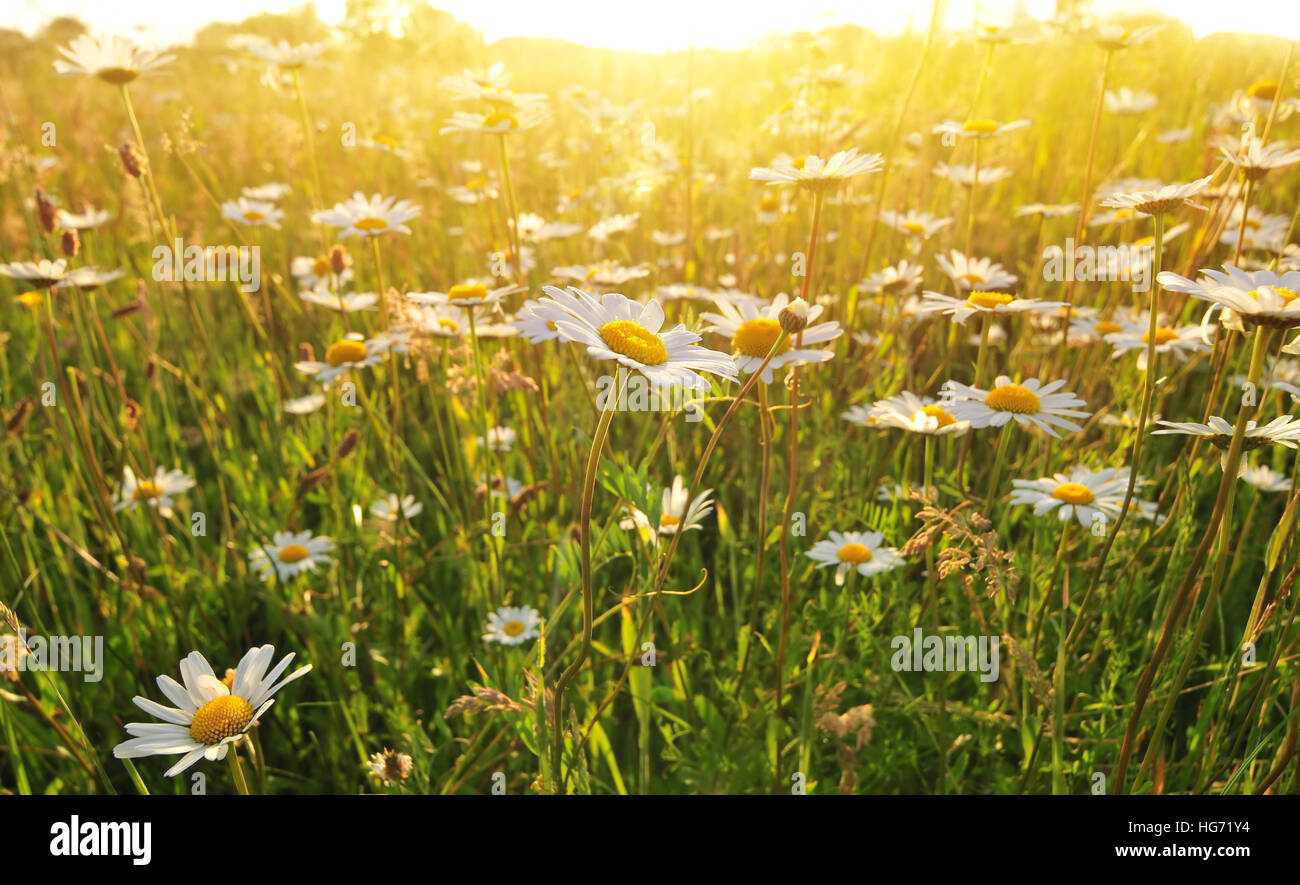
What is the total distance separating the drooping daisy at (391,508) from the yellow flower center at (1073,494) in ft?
4.88

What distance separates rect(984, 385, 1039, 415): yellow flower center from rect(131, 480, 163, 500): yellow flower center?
6.13ft

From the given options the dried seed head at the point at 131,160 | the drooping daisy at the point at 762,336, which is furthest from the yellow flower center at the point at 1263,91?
the dried seed head at the point at 131,160

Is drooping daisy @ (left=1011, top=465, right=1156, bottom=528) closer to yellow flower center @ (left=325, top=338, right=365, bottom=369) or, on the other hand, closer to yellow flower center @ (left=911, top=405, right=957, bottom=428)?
yellow flower center @ (left=911, top=405, right=957, bottom=428)

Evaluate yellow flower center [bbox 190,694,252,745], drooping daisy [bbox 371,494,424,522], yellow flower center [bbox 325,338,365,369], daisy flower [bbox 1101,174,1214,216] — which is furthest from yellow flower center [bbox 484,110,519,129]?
yellow flower center [bbox 190,694,252,745]

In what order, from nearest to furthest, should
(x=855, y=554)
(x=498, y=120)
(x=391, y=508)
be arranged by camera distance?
(x=855, y=554) < (x=498, y=120) < (x=391, y=508)

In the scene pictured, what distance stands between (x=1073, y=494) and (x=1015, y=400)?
0.80 feet

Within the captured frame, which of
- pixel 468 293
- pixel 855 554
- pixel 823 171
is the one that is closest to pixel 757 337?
pixel 823 171

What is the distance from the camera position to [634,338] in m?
0.87

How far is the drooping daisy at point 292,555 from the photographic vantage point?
6.21 feet

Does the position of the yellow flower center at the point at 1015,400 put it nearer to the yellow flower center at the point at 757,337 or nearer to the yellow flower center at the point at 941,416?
the yellow flower center at the point at 941,416

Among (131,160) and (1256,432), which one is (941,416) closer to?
(1256,432)

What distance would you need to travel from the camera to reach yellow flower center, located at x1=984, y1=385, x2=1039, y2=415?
137 centimetres

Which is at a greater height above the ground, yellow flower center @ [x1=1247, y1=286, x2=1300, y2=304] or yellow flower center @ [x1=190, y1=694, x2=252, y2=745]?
yellow flower center @ [x1=1247, y1=286, x2=1300, y2=304]
